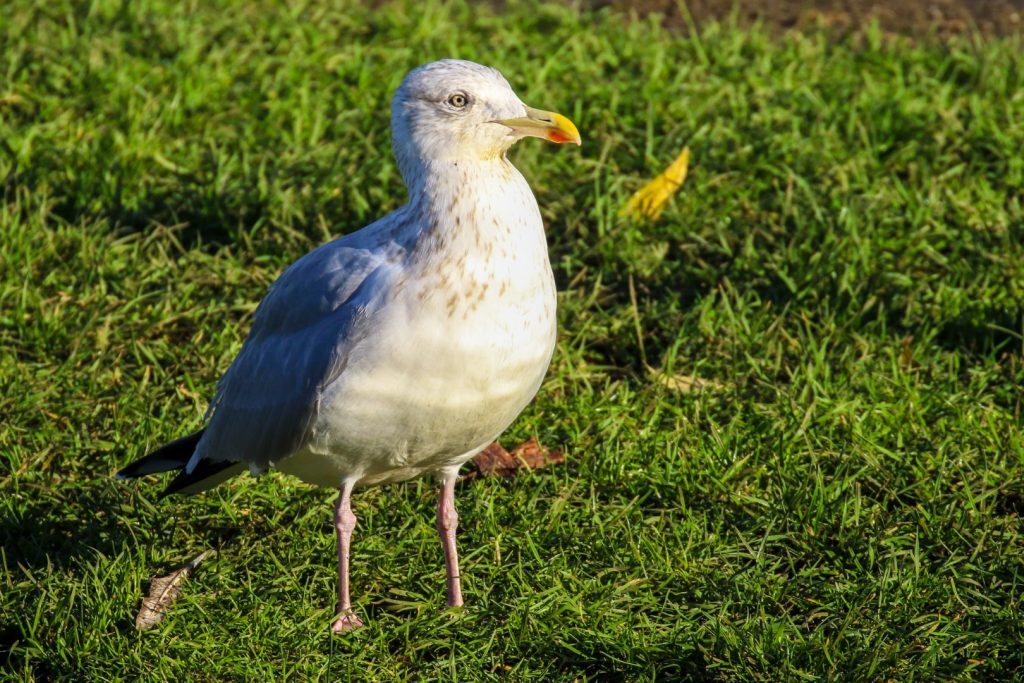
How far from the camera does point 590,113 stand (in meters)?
6.36

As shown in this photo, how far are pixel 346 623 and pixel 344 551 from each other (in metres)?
0.21

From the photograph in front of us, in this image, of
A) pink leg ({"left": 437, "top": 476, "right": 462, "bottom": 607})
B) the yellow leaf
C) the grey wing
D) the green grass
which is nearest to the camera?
the grey wing

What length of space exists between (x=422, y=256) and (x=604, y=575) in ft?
3.92

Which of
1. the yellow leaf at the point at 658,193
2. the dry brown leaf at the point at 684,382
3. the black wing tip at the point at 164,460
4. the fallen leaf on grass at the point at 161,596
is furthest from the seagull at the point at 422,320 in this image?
the yellow leaf at the point at 658,193

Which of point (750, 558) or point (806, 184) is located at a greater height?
point (806, 184)

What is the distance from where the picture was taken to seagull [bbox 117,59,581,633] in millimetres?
3691

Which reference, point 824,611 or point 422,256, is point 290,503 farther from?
point 824,611

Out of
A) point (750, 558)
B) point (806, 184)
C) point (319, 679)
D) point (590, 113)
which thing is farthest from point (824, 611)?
point (590, 113)

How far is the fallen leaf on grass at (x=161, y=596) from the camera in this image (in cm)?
409

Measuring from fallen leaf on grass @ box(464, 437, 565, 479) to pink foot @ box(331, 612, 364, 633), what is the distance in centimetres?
84

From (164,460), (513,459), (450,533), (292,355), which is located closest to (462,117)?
(292,355)

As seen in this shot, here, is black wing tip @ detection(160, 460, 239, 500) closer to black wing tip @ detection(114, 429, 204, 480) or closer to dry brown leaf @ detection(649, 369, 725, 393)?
black wing tip @ detection(114, 429, 204, 480)

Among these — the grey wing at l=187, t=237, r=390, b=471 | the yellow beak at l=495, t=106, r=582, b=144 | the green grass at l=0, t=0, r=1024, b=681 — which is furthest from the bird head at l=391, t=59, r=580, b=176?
the green grass at l=0, t=0, r=1024, b=681

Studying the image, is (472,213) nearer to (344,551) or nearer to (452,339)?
(452,339)
